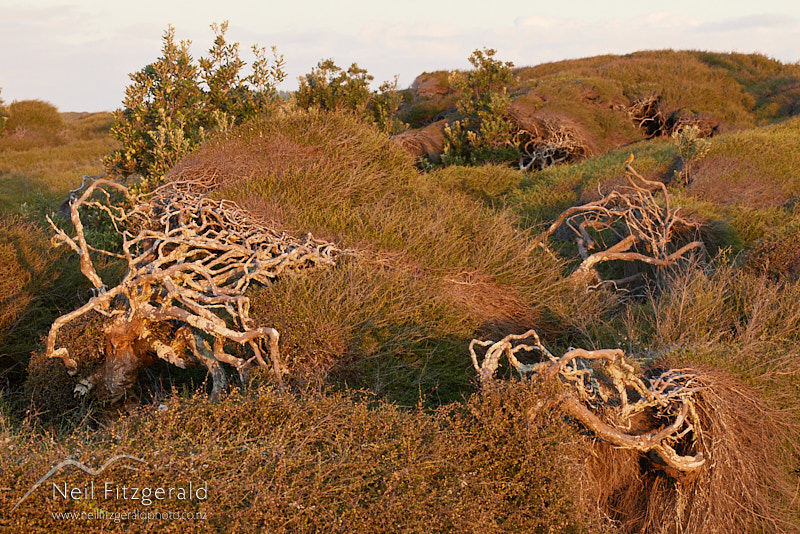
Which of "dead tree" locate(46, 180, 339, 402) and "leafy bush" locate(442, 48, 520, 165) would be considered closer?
"dead tree" locate(46, 180, 339, 402)

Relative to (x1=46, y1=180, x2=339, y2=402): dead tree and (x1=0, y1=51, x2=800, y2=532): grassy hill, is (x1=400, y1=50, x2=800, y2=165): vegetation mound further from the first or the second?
(x1=46, y1=180, x2=339, y2=402): dead tree

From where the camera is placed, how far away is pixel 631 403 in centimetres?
427

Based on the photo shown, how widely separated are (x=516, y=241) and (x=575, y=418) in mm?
3207

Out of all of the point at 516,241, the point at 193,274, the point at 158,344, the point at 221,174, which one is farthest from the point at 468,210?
the point at 158,344

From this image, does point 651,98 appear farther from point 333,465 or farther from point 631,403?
point 333,465

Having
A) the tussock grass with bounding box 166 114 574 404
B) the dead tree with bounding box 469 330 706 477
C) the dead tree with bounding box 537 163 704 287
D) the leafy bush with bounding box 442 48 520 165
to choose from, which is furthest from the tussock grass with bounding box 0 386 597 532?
the leafy bush with bounding box 442 48 520 165

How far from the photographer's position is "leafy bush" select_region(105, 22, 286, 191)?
9320mm

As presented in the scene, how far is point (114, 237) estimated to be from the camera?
8.82 metres

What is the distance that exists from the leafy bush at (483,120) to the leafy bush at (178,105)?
5.08 meters

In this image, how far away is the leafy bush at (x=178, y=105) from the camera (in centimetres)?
932

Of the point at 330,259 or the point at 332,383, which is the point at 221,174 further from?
the point at 332,383

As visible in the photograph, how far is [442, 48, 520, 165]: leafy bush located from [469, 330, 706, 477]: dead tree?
32.8 ft

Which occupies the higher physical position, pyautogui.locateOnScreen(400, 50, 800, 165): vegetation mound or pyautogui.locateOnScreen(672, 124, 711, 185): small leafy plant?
pyautogui.locateOnScreen(400, 50, 800, 165): vegetation mound

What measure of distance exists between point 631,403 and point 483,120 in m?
10.9
